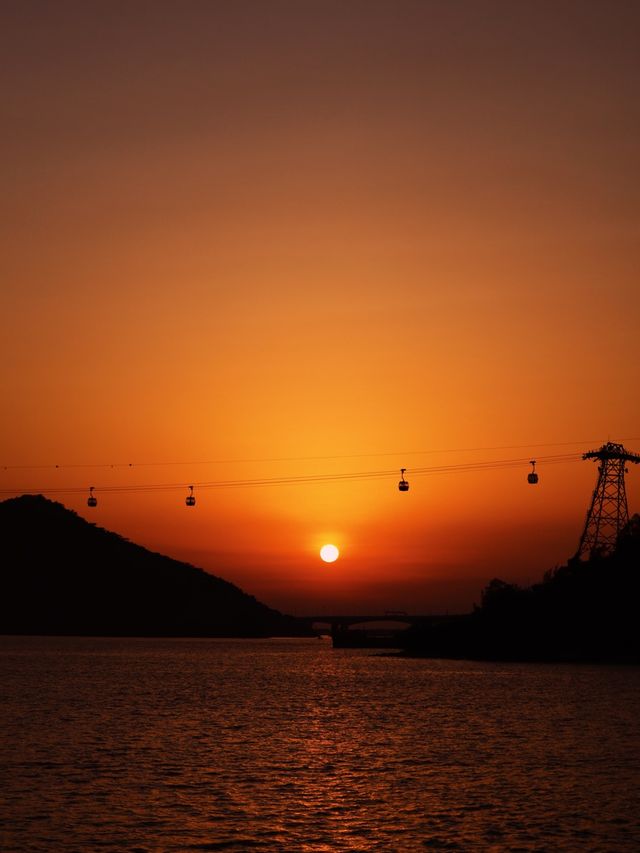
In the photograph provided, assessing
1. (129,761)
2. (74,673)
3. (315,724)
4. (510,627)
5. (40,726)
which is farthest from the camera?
(510,627)

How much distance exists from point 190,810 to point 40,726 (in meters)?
34.7

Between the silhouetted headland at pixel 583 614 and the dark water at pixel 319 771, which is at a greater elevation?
the silhouetted headland at pixel 583 614

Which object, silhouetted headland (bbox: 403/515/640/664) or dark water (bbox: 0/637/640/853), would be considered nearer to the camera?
A: dark water (bbox: 0/637/640/853)

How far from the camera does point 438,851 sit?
35.8m

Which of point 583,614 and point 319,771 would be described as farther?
point 583,614

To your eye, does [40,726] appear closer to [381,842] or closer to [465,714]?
[465,714]

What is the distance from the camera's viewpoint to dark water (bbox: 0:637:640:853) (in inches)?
1500

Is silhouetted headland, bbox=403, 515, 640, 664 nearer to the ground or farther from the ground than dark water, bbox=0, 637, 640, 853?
farther from the ground

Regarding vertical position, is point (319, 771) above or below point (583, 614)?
below

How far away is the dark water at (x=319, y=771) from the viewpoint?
38094mm

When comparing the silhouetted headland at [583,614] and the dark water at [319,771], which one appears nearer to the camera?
the dark water at [319,771]

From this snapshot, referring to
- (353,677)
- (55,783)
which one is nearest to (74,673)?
(353,677)

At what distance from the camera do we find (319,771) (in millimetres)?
53719

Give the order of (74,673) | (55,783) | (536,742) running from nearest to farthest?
1. (55,783)
2. (536,742)
3. (74,673)
